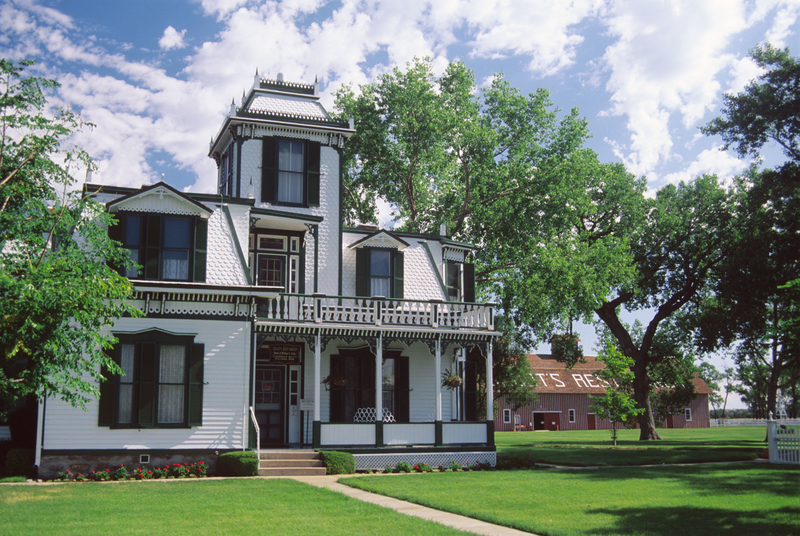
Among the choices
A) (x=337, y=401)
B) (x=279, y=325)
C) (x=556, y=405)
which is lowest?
(x=556, y=405)

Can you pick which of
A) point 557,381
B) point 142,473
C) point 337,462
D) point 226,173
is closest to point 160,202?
point 226,173

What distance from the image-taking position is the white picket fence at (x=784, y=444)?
23719 millimetres

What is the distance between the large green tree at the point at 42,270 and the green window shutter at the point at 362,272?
10229mm

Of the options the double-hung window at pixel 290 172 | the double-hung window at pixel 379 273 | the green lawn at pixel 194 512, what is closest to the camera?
the green lawn at pixel 194 512

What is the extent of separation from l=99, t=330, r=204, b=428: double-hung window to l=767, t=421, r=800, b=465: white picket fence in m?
18.9

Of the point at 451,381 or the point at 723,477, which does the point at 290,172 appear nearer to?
the point at 451,381

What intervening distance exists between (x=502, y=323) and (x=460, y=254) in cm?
1293

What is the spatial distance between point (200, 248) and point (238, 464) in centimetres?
662

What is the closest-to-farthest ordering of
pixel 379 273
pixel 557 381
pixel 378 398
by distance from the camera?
pixel 378 398 → pixel 379 273 → pixel 557 381

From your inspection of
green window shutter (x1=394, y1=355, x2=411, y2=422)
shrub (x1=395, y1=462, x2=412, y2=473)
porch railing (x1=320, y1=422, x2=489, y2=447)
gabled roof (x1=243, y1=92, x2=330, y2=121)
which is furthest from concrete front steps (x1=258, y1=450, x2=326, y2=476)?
gabled roof (x1=243, y1=92, x2=330, y2=121)

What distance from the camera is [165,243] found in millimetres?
21609

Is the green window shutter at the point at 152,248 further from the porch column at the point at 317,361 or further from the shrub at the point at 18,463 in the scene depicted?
the shrub at the point at 18,463

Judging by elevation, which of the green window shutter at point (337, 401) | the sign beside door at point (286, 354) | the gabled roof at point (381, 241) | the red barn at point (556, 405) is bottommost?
the red barn at point (556, 405)

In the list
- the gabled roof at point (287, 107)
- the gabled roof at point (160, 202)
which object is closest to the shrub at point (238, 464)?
the gabled roof at point (160, 202)
